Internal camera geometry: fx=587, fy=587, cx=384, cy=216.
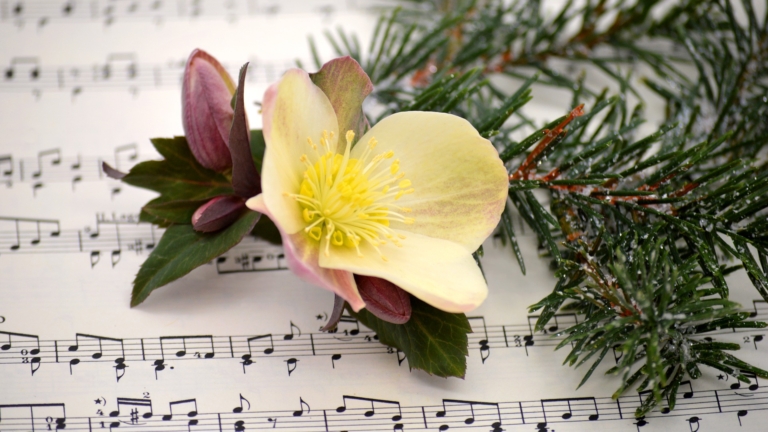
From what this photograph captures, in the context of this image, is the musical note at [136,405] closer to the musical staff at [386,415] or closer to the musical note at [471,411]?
the musical staff at [386,415]

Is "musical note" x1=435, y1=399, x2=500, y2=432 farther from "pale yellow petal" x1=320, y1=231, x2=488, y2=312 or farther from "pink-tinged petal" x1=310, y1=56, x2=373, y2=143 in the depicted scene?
"pink-tinged petal" x1=310, y1=56, x2=373, y2=143

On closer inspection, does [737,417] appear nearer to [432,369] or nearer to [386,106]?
[432,369]

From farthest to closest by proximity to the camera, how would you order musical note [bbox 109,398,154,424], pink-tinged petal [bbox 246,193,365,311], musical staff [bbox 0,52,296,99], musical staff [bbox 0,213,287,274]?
musical staff [bbox 0,52,296,99]
musical staff [bbox 0,213,287,274]
musical note [bbox 109,398,154,424]
pink-tinged petal [bbox 246,193,365,311]

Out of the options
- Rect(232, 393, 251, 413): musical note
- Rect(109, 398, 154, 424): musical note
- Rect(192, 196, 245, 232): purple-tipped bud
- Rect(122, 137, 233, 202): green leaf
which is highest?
Rect(122, 137, 233, 202): green leaf

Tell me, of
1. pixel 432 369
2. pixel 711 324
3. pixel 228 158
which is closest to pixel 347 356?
pixel 432 369

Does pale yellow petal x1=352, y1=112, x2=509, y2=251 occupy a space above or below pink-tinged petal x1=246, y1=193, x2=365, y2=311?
above

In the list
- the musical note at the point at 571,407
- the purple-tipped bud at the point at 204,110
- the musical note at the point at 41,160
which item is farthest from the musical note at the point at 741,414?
the musical note at the point at 41,160

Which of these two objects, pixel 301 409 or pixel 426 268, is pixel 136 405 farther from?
pixel 426 268

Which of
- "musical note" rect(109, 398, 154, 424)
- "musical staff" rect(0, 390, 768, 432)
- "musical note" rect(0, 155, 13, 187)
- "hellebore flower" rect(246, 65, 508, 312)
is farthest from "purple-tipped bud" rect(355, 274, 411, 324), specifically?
"musical note" rect(0, 155, 13, 187)

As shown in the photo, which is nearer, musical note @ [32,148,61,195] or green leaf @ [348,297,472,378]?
green leaf @ [348,297,472,378]
